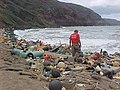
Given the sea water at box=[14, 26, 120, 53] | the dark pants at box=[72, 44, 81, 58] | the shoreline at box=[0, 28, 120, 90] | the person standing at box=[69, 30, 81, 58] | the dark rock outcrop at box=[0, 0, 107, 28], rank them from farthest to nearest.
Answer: the dark rock outcrop at box=[0, 0, 107, 28]
the sea water at box=[14, 26, 120, 53]
the dark pants at box=[72, 44, 81, 58]
the person standing at box=[69, 30, 81, 58]
the shoreline at box=[0, 28, 120, 90]

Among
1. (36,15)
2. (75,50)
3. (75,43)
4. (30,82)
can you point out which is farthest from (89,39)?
(36,15)

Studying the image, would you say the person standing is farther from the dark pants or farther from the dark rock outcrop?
the dark rock outcrop

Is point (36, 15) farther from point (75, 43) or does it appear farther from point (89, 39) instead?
point (75, 43)

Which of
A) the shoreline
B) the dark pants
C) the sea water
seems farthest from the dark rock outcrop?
the shoreline

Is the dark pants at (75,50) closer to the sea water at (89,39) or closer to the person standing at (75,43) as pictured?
the person standing at (75,43)

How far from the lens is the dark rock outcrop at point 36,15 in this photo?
9188 centimetres

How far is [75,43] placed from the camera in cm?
1487

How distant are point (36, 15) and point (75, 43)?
335 feet

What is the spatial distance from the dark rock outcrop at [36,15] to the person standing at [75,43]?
6351 cm

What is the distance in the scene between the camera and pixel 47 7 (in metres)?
141

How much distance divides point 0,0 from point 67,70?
8778 cm

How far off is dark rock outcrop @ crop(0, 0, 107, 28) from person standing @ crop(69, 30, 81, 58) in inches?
2500

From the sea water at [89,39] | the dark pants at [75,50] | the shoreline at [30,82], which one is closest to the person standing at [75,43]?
the dark pants at [75,50]

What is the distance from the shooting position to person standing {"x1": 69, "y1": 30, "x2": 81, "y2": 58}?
14.8 m
